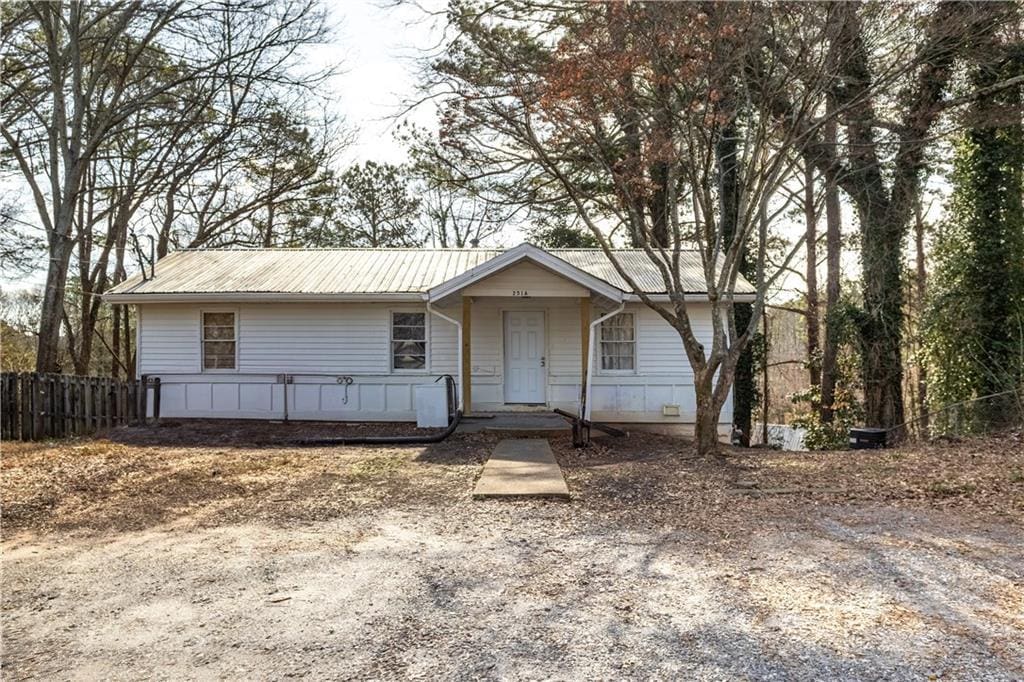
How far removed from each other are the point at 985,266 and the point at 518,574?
38.5ft

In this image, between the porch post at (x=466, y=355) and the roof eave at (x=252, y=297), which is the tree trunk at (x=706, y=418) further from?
the roof eave at (x=252, y=297)

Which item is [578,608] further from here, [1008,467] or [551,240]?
[551,240]

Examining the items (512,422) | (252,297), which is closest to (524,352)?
(512,422)

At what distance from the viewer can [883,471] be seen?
26.1 ft

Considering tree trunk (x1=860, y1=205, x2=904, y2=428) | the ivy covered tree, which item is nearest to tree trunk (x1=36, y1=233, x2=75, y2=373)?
tree trunk (x1=860, y1=205, x2=904, y2=428)

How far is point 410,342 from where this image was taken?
45.4ft

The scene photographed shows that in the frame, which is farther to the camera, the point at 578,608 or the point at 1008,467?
the point at 1008,467

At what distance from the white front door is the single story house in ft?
0.07

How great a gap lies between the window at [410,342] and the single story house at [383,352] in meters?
0.02

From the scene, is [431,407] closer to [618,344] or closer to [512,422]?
[512,422]

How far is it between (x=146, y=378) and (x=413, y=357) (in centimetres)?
556

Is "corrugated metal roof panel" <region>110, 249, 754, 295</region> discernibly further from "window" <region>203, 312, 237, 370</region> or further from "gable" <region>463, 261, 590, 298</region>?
"gable" <region>463, 261, 590, 298</region>

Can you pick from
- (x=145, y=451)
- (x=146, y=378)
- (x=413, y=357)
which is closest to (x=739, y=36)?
(x=413, y=357)

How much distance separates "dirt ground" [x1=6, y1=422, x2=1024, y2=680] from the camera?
3238 mm
